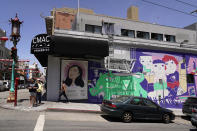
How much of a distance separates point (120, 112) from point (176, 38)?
2731 cm

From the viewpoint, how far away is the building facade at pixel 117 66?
14.0 m

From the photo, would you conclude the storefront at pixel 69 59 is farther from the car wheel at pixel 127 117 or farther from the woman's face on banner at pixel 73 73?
the car wheel at pixel 127 117

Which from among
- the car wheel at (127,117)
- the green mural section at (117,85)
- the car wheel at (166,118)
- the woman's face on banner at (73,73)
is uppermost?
the woman's face on banner at (73,73)

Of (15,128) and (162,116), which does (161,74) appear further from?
(15,128)

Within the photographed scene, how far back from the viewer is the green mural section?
51.3 feet

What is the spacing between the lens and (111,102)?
31.8 ft

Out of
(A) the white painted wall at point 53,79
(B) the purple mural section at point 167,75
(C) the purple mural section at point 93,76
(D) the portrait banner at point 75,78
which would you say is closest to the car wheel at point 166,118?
(B) the purple mural section at point 167,75

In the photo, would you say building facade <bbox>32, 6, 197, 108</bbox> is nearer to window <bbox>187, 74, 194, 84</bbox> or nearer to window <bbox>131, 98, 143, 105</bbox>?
window <bbox>187, 74, 194, 84</bbox>

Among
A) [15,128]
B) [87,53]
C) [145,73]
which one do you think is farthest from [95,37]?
[15,128]

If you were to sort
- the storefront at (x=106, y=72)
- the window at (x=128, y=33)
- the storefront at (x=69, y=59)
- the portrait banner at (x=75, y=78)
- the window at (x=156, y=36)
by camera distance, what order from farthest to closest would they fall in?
the window at (x=156, y=36)
the window at (x=128, y=33)
the portrait banner at (x=75, y=78)
the storefront at (x=106, y=72)
the storefront at (x=69, y=59)

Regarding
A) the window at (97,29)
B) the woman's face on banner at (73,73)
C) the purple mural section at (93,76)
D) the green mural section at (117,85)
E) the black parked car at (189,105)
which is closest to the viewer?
the black parked car at (189,105)

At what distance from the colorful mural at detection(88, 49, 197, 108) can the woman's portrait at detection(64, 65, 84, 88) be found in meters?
0.88

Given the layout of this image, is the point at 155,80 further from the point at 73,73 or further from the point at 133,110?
the point at 133,110

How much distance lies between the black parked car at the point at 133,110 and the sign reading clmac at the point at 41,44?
18.9ft
